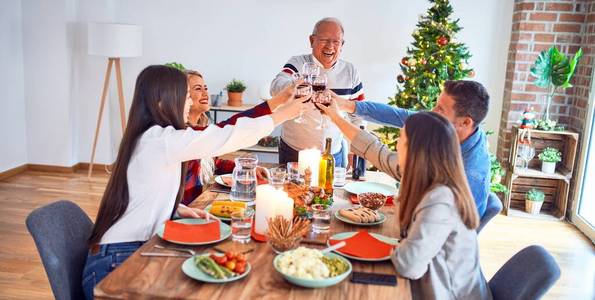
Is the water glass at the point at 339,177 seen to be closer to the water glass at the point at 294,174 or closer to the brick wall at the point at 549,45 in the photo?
the water glass at the point at 294,174

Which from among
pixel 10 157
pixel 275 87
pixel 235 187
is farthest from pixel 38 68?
pixel 235 187

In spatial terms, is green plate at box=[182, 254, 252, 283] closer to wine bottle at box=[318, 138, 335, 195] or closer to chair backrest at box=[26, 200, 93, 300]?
chair backrest at box=[26, 200, 93, 300]

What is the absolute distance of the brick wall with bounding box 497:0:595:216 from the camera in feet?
15.2

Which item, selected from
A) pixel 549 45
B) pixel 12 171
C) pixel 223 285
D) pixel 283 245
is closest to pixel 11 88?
pixel 12 171

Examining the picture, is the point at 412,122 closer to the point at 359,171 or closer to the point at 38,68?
the point at 359,171

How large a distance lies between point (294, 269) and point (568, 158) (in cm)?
393

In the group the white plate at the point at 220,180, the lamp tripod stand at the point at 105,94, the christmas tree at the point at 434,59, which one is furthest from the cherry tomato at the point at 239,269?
the lamp tripod stand at the point at 105,94

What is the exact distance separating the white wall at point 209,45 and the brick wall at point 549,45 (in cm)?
28

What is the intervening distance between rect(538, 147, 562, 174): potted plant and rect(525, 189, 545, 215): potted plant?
0.72 ft

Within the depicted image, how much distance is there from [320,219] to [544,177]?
3267mm

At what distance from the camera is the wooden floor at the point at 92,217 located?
11.0 ft

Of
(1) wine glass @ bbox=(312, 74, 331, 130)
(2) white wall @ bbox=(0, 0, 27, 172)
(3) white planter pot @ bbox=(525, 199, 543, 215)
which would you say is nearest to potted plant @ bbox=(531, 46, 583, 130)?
(3) white planter pot @ bbox=(525, 199, 543, 215)

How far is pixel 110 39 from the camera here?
5.00 metres

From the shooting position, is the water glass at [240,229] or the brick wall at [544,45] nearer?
the water glass at [240,229]
